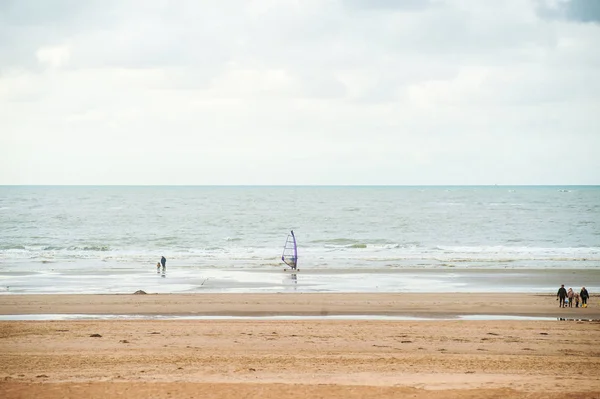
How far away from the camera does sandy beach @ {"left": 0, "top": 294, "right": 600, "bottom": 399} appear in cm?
1372

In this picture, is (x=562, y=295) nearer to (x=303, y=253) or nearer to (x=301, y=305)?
(x=301, y=305)

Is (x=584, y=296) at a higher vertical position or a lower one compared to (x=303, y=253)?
higher

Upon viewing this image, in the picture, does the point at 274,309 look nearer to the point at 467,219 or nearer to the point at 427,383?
the point at 427,383

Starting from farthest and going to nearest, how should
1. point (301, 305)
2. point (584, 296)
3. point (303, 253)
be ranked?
point (303, 253) < point (301, 305) < point (584, 296)

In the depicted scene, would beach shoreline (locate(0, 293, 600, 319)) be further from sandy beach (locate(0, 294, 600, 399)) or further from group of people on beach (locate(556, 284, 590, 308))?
group of people on beach (locate(556, 284, 590, 308))

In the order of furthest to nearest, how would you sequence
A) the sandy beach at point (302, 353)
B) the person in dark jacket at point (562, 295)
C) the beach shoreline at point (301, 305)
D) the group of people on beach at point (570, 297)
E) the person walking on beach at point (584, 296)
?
the person in dark jacket at point (562, 295) < the group of people on beach at point (570, 297) < the person walking on beach at point (584, 296) < the beach shoreline at point (301, 305) < the sandy beach at point (302, 353)

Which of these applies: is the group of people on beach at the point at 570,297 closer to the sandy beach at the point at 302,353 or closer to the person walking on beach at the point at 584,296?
the person walking on beach at the point at 584,296

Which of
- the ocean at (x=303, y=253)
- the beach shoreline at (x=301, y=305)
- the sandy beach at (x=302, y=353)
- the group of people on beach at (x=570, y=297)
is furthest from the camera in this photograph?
the ocean at (x=303, y=253)

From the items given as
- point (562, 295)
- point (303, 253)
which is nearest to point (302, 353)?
point (562, 295)

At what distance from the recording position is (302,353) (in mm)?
17625

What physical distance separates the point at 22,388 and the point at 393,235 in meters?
62.1

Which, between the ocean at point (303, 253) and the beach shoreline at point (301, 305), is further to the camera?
the ocean at point (303, 253)

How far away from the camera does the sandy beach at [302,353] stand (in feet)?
45.0

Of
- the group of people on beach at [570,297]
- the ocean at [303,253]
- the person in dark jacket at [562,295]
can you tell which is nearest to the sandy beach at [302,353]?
the person in dark jacket at [562,295]
